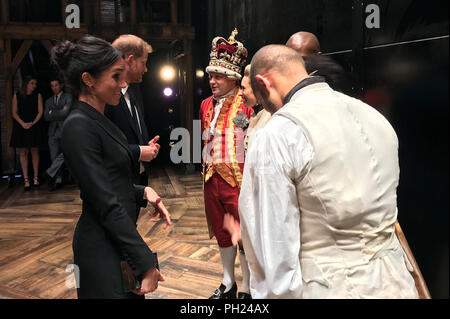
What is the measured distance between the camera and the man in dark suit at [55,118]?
633 cm

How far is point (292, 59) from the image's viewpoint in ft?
4.09

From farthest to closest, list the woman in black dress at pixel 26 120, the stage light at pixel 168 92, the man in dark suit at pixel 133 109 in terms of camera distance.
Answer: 1. the stage light at pixel 168 92
2. the woman in black dress at pixel 26 120
3. the man in dark suit at pixel 133 109

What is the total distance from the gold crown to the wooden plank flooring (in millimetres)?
1520

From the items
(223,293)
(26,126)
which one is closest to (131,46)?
(223,293)

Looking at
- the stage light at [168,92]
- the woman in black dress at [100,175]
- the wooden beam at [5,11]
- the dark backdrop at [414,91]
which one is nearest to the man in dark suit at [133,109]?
the woman in black dress at [100,175]

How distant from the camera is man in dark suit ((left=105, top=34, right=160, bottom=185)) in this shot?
1.93 meters

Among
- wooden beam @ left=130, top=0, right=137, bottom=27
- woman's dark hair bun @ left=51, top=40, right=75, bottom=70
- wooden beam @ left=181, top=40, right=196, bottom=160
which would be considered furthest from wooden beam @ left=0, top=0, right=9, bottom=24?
woman's dark hair bun @ left=51, top=40, right=75, bottom=70

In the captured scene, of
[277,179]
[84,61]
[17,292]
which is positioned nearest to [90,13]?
[17,292]

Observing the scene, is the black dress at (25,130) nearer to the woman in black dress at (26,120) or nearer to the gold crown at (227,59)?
the woman in black dress at (26,120)

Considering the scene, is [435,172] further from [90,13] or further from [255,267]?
[90,13]

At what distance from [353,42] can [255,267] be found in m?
1.83

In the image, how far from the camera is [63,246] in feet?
12.6

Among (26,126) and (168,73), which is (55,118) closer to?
(26,126)

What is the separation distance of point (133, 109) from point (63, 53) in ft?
2.69
